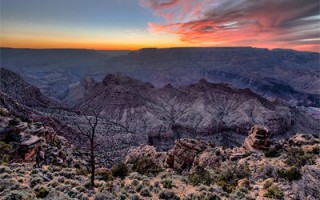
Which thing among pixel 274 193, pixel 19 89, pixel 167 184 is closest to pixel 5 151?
pixel 167 184

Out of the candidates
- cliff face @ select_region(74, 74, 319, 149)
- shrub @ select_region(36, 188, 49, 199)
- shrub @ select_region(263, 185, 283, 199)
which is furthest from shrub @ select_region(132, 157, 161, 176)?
cliff face @ select_region(74, 74, 319, 149)

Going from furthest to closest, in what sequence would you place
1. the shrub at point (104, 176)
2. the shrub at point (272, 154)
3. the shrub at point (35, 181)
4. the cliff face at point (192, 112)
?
the cliff face at point (192, 112) < the shrub at point (272, 154) < the shrub at point (104, 176) < the shrub at point (35, 181)

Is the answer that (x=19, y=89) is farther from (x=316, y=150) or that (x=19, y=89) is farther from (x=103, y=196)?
(x=316, y=150)

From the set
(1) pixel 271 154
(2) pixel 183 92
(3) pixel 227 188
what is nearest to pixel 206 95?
(2) pixel 183 92

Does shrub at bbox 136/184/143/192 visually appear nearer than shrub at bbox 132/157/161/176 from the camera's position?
Yes

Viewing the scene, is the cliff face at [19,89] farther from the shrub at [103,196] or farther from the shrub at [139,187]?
the shrub at [103,196]

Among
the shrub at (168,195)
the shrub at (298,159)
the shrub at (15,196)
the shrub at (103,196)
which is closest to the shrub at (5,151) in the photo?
the shrub at (15,196)

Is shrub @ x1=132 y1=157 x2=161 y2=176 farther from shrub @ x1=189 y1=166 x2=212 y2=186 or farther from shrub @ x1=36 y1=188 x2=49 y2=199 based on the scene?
shrub @ x1=36 y1=188 x2=49 y2=199

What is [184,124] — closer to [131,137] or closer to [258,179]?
[131,137]

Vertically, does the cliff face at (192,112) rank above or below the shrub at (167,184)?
below
